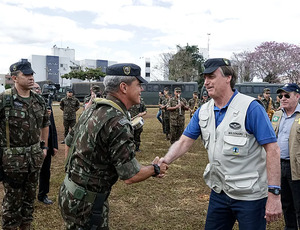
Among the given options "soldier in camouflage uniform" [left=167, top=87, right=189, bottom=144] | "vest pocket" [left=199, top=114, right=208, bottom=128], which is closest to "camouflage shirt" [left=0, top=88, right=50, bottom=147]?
"vest pocket" [left=199, top=114, right=208, bottom=128]

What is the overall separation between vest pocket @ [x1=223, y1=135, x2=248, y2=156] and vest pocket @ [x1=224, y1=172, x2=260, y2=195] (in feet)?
0.62

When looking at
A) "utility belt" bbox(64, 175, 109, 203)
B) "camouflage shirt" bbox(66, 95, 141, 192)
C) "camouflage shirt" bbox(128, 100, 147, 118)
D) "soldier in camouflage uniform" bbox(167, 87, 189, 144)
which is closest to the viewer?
"camouflage shirt" bbox(66, 95, 141, 192)

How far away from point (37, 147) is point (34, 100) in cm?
61

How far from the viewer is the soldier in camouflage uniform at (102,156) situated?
2.02 metres

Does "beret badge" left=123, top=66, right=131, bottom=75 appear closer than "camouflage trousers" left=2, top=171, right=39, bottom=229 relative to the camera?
Yes

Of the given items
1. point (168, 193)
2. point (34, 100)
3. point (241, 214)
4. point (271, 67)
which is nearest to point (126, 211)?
point (168, 193)

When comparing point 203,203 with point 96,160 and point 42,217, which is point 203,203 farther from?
point 96,160

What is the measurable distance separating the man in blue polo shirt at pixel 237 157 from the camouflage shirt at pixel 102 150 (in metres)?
0.80

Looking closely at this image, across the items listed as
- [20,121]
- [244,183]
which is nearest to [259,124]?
[244,183]

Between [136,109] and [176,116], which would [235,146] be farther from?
[176,116]

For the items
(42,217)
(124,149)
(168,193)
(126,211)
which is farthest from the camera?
(168,193)

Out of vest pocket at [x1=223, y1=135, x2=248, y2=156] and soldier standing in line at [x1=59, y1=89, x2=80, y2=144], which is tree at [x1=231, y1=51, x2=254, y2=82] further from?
vest pocket at [x1=223, y1=135, x2=248, y2=156]

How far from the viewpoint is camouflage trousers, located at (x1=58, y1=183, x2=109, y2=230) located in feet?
7.07

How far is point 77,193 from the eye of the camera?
Answer: 6.99 ft
